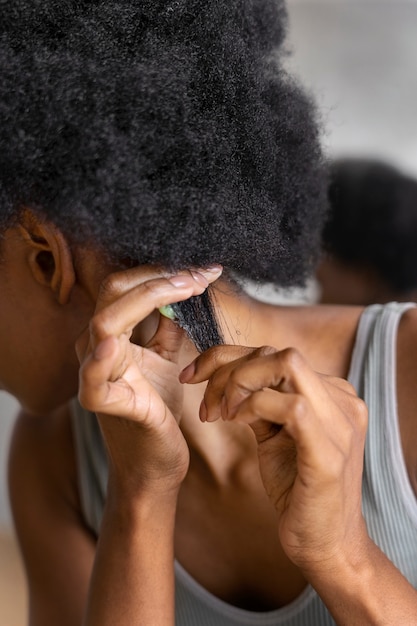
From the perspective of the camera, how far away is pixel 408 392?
86 centimetres

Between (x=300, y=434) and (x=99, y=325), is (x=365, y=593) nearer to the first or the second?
(x=300, y=434)

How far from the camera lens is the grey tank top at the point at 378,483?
0.85 m

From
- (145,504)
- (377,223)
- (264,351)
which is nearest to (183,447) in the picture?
(145,504)

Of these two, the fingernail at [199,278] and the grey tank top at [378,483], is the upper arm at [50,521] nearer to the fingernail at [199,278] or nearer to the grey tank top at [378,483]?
the grey tank top at [378,483]

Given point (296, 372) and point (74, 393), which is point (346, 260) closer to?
point (74, 393)

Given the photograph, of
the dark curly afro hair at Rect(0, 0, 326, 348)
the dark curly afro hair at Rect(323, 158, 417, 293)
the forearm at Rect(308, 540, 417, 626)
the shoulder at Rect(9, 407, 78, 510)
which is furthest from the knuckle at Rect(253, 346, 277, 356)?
the dark curly afro hair at Rect(323, 158, 417, 293)

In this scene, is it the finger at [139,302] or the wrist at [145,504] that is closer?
the finger at [139,302]

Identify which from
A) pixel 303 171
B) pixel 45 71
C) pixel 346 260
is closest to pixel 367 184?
pixel 346 260

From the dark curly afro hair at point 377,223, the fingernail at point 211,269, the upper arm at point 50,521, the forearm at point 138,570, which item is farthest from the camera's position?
the dark curly afro hair at point 377,223

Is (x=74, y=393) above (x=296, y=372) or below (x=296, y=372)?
below

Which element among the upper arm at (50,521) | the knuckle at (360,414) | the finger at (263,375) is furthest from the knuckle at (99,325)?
the upper arm at (50,521)

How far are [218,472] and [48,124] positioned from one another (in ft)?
1.71

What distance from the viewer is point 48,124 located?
2.01 feet

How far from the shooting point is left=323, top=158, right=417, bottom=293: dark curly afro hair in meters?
1.66
